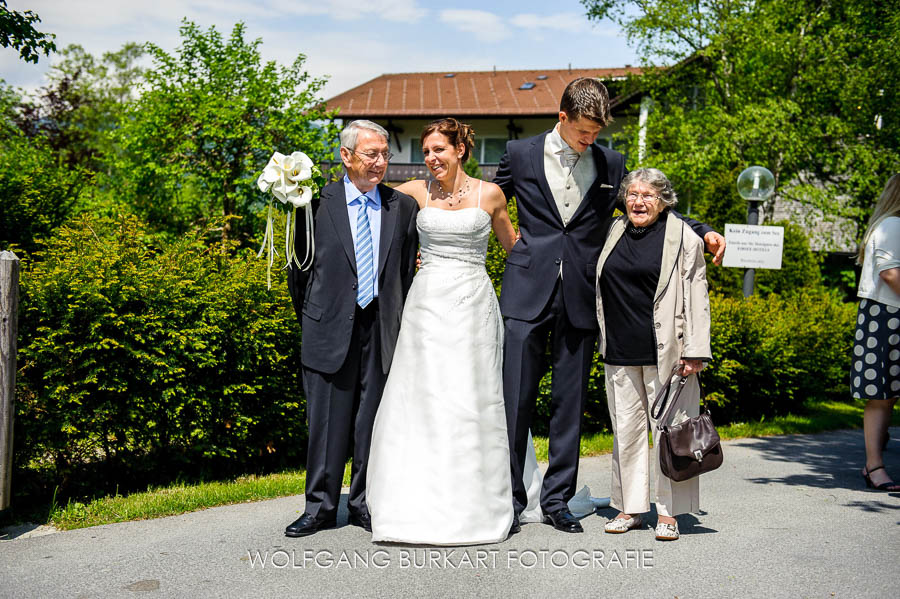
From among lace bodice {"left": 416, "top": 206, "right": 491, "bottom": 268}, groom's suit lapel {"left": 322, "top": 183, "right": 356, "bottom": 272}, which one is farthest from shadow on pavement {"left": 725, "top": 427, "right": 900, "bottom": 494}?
groom's suit lapel {"left": 322, "top": 183, "right": 356, "bottom": 272}

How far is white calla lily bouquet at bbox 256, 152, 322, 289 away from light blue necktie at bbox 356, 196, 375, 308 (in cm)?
28

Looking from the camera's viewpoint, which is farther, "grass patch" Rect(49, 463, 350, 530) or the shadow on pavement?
the shadow on pavement

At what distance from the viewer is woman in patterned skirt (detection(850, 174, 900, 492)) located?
20.1 ft

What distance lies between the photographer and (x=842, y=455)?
7.68m

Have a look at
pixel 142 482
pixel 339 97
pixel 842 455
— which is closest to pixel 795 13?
pixel 842 455

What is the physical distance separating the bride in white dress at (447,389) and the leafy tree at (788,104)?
495 inches

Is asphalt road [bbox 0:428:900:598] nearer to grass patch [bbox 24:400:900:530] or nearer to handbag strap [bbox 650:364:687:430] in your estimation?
grass patch [bbox 24:400:900:530]

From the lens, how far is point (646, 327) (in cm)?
482

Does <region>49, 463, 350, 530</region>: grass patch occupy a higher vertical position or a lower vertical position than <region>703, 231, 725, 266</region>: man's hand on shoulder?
lower

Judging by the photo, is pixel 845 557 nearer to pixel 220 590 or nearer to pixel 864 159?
pixel 220 590

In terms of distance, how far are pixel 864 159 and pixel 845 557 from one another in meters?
13.3

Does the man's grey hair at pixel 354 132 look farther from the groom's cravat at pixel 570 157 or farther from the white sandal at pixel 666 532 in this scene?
the white sandal at pixel 666 532

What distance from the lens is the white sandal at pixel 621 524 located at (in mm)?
4816

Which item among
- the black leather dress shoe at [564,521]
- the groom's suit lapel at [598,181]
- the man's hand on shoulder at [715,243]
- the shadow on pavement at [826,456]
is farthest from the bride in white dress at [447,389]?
the shadow on pavement at [826,456]
